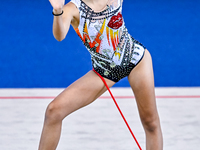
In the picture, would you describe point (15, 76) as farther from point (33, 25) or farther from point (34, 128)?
point (34, 128)

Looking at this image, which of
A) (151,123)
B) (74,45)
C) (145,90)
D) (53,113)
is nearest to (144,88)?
(145,90)

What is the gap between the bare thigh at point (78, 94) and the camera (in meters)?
1.53

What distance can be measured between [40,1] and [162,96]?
1.93 meters

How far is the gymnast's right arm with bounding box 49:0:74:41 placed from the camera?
1366 millimetres

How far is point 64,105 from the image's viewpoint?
1530 millimetres

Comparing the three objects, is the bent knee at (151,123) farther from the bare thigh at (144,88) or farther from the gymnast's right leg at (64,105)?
the gymnast's right leg at (64,105)

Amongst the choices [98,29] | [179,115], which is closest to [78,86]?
[98,29]

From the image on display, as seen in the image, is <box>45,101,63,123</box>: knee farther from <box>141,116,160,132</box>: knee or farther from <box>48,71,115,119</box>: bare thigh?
<box>141,116,160,132</box>: knee

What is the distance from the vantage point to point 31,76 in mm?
4148

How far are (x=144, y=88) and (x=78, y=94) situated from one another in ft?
1.04

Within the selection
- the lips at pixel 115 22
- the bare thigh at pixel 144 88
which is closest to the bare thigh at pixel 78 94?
the bare thigh at pixel 144 88

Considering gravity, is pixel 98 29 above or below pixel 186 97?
above

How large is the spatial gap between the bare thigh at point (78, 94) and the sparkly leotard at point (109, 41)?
0.19 feet

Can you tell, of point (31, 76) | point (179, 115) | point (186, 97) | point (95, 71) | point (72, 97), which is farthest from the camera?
point (31, 76)
